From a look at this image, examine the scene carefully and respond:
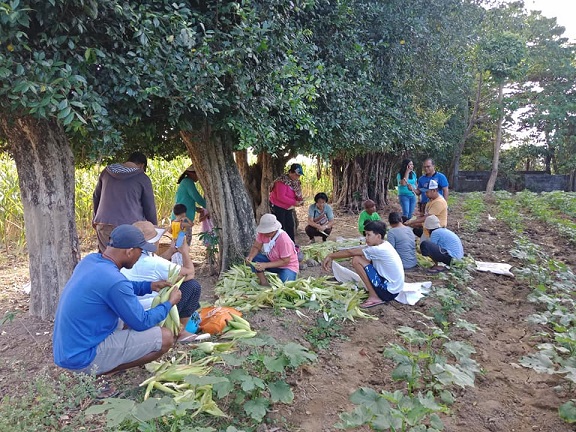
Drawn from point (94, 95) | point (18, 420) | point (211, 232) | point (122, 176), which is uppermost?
point (94, 95)

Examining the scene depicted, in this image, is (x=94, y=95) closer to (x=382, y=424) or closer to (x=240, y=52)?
(x=240, y=52)

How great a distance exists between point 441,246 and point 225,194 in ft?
11.4

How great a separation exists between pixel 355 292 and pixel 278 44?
11.0ft

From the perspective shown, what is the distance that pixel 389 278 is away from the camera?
5.75 m

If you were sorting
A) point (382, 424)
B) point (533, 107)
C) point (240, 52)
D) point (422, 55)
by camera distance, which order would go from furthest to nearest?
point (533, 107)
point (422, 55)
point (240, 52)
point (382, 424)

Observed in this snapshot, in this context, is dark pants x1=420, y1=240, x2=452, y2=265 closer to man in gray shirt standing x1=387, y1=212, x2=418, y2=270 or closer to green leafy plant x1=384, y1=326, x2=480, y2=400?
man in gray shirt standing x1=387, y1=212, x2=418, y2=270

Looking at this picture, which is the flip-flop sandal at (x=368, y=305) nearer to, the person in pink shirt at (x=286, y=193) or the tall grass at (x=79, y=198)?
the person in pink shirt at (x=286, y=193)

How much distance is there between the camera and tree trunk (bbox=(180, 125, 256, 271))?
23.5 feet

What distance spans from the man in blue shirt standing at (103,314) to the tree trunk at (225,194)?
3732 millimetres

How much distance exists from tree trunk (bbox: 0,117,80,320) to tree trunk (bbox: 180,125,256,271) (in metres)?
2.25

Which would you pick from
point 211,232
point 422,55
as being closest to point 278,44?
point 211,232

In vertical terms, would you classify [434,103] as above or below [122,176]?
above

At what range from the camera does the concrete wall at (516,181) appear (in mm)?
24475

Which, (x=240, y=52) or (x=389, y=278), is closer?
(x=240, y=52)
